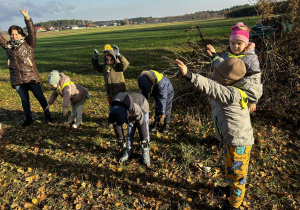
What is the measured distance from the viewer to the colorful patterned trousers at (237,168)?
2161mm

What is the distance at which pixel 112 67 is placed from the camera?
4059 millimetres

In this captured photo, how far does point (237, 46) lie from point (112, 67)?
8.27ft

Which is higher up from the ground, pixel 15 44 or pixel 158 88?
pixel 15 44

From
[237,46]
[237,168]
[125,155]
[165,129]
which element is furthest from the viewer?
[165,129]

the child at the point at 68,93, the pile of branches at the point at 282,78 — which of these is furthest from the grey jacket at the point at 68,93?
the pile of branches at the point at 282,78

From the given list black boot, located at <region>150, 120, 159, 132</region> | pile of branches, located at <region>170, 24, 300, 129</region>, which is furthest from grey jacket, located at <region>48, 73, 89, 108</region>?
pile of branches, located at <region>170, 24, 300, 129</region>

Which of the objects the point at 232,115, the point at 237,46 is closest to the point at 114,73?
the point at 237,46

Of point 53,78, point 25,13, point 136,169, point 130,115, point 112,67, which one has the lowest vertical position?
point 136,169

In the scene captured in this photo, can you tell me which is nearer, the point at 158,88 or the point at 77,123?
the point at 158,88

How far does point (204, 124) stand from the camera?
177 inches

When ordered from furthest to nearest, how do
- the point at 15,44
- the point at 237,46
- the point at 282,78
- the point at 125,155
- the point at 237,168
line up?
the point at 282,78 → the point at 15,44 → the point at 125,155 → the point at 237,46 → the point at 237,168

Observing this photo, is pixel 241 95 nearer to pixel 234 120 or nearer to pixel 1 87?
pixel 234 120

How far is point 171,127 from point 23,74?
3762 millimetres

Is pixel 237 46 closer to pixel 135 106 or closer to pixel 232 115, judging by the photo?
pixel 232 115
